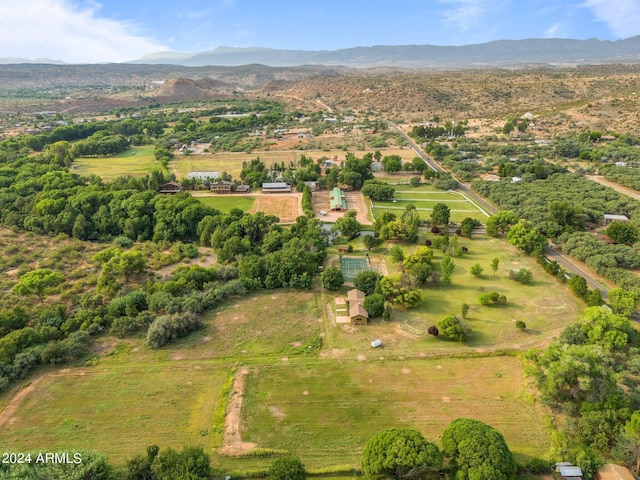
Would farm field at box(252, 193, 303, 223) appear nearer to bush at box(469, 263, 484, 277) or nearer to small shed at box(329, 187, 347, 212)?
small shed at box(329, 187, 347, 212)

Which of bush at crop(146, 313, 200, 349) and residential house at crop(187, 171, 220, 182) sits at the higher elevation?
residential house at crop(187, 171, 220, 182)

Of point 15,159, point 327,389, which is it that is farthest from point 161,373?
point 15,159

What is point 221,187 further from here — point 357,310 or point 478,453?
point 478,453

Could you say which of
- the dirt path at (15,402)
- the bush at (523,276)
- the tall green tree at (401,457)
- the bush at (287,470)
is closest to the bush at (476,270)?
the bush at (523,276)

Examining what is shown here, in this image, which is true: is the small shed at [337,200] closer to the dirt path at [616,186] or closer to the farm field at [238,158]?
the farm field at [238,158]

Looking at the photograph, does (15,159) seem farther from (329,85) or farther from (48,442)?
(329,85)

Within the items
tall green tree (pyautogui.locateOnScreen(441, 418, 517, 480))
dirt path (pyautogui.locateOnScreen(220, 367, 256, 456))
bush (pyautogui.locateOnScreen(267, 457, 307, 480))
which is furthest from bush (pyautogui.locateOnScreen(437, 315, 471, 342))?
bush (pyautogui.locateOnScreen(267, 457, 307, 480))
